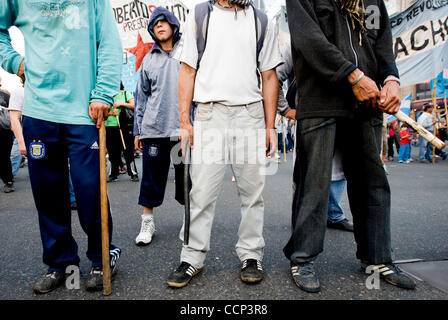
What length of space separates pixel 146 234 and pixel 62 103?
4.38 ft

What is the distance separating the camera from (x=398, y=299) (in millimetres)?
Answer: 1591

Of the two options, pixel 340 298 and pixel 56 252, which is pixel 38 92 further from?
pixel 340 298

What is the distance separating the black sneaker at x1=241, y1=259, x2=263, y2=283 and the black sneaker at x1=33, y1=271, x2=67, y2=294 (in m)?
1.13

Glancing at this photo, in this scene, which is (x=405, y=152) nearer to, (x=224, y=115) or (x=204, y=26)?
(x=224, y=115)

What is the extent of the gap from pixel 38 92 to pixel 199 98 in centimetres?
95

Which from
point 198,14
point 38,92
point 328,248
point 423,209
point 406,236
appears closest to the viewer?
point 38,92

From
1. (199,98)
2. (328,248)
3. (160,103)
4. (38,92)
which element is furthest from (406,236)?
(38,92)

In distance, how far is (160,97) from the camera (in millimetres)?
2619

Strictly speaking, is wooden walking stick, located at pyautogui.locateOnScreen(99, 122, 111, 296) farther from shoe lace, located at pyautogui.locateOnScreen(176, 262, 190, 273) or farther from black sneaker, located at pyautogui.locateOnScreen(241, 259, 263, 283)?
black sneaker, located at pyautogui.locateOnScreen(241, 259, 263, 283)

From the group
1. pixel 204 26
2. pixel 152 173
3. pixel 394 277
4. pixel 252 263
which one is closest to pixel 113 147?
pixel 152 173

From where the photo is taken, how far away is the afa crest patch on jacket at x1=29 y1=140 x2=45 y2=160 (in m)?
1.72

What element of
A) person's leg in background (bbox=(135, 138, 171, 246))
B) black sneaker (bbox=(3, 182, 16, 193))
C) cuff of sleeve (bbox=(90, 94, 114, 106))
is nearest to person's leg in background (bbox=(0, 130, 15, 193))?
black sneaker (bbox=(3, 182, 16, 193))

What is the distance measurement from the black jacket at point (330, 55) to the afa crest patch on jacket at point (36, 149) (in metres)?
1.56

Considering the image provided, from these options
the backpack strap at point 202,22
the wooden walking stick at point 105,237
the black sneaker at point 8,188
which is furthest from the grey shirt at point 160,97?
the black sneaker at point 8,188
